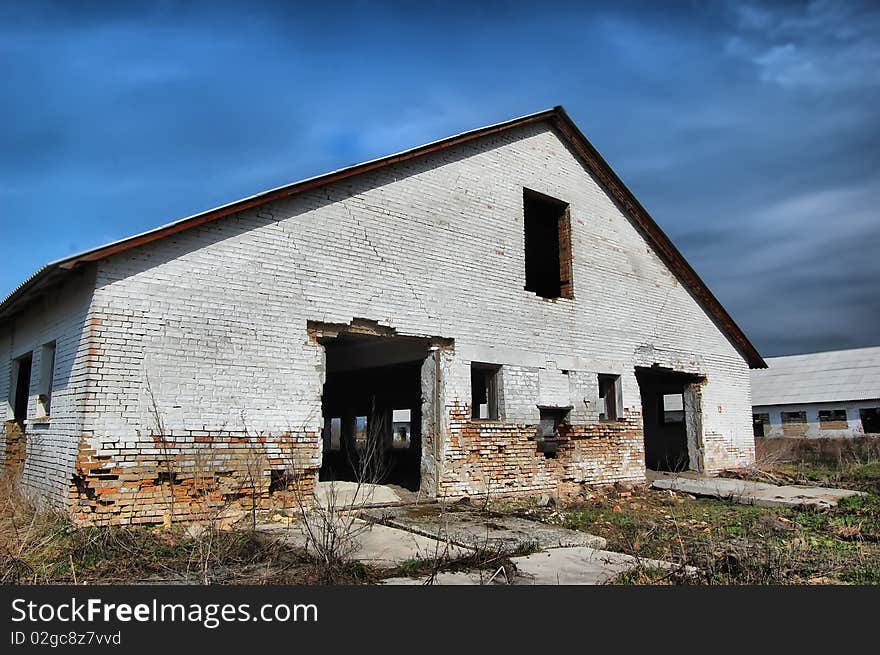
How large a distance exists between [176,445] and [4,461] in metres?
5.39

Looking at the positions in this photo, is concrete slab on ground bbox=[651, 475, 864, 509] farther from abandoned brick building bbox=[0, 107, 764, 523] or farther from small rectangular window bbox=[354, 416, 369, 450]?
small rectangular window bbox=[354, 416, 369, 450]

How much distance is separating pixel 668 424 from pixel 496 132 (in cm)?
1169

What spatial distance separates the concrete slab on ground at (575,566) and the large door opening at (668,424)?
10.2 meters

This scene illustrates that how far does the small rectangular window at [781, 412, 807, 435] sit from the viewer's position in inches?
1500

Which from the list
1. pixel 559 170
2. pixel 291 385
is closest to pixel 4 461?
pixel 291 385

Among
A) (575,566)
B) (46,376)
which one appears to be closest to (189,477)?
(46,376)

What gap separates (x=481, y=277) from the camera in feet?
39.6

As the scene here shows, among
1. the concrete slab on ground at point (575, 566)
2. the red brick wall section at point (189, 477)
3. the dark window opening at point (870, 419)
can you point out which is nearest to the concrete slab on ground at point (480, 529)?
the concrete slab on ground at point (575, 566)

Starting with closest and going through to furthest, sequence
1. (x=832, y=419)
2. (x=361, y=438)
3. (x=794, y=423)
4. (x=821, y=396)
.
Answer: (x=361, y=438)
(x=832, y=419)
(x=821, y=396)
(x=794, y=423)

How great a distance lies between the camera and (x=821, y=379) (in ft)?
128

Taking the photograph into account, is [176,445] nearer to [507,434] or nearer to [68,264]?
[68,264]

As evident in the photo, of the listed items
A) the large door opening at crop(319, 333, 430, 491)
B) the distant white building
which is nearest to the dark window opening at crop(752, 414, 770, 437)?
the distant white building

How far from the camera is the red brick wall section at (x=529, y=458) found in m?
11.3

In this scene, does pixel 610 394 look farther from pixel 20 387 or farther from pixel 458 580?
pixel 20 387
